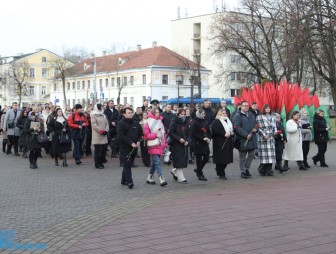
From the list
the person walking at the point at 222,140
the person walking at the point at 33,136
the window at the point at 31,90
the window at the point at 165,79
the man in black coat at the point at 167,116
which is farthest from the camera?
the window at the point at 31,90

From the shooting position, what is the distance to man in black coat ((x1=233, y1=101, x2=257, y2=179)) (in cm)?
1394

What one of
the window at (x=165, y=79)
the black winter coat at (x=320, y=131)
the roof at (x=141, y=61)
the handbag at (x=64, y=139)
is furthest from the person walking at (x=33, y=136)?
the window at (x=165, y=79)

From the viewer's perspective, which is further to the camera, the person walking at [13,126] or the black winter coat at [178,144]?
the person walking at [13,126]

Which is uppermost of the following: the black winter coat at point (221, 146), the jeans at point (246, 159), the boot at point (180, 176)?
the black winter coat at point (221, 146)

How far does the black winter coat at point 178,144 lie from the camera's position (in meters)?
12.8

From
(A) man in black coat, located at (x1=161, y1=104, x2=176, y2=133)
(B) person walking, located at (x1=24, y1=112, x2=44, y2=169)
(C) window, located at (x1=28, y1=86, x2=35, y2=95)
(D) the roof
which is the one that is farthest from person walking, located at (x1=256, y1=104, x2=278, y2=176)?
(C) window, located at (x1=28, y1=86, x2=35, y2=95)

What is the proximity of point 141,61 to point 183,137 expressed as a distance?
233 ft

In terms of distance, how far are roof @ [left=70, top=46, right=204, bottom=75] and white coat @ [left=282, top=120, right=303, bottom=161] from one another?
198 feet

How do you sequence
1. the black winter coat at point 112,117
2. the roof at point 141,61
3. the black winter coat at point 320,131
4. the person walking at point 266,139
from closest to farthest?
1. the person walking at point 266,139
2. the black winter coat at point 320,131
3. the black winter coat at point 112,117
4. the roof at point 141,61

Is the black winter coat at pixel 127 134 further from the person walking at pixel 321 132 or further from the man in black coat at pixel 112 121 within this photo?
the person walking at pixel 321 132

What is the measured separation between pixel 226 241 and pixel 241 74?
44.6 metres

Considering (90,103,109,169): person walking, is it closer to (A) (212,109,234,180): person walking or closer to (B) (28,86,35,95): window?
(A) (212,109,234,180): person walking

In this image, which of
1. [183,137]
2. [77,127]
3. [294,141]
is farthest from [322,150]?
[77,127]

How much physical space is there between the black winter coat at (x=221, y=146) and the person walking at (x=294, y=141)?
2.92 m
